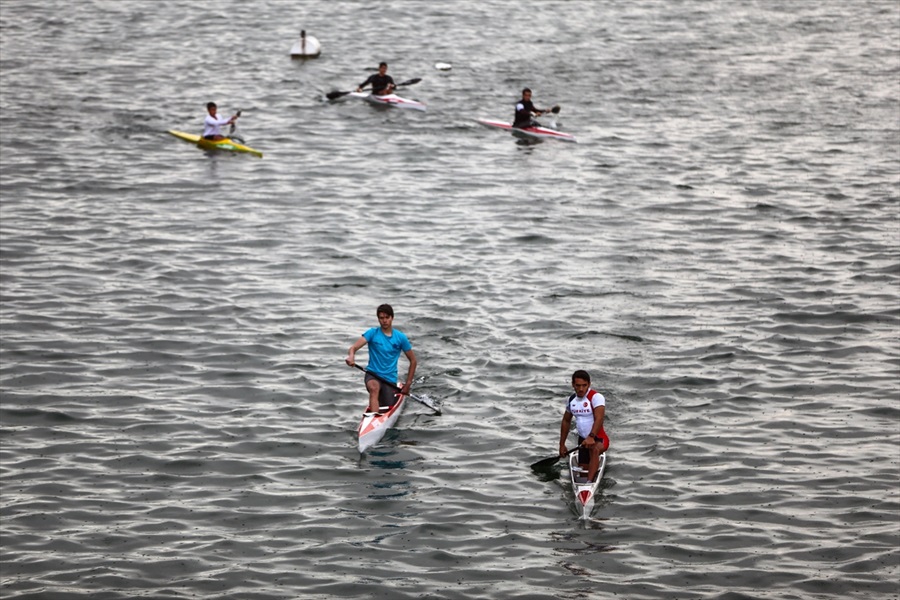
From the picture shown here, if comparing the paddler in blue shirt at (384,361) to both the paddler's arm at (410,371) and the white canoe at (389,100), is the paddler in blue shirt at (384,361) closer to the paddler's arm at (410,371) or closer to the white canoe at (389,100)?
the paddler's arm at (410,371)

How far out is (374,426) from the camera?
790 inches

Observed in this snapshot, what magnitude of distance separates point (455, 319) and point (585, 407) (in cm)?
792

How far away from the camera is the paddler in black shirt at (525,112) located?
4006 cm

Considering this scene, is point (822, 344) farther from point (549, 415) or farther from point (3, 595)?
point (3, 595)

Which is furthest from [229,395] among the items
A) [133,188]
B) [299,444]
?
[133,188]

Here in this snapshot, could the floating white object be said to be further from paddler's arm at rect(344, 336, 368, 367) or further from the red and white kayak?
paddler's arm at rect(344, 336, 368, 367)

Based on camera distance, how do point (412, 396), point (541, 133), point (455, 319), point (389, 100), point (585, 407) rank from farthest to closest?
point (389, 100) < point (541, 133) < point (455, 319) < point (412, 396) < point (585, 407)

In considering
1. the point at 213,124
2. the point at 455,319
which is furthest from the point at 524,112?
the point at 455,319

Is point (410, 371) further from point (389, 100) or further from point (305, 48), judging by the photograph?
point (305, 48)

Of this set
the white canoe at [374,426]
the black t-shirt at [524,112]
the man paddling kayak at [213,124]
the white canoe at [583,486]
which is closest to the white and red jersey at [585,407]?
the white canoe at [583,486]

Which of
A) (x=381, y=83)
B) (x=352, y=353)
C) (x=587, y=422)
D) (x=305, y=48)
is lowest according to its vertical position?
(x=587, y=422)

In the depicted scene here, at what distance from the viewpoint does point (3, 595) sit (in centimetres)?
1555

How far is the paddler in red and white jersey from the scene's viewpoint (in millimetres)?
18141

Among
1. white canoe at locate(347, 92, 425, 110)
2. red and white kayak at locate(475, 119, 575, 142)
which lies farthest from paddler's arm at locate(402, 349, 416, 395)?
white canoe at locate(347, 92, 425, 110)
